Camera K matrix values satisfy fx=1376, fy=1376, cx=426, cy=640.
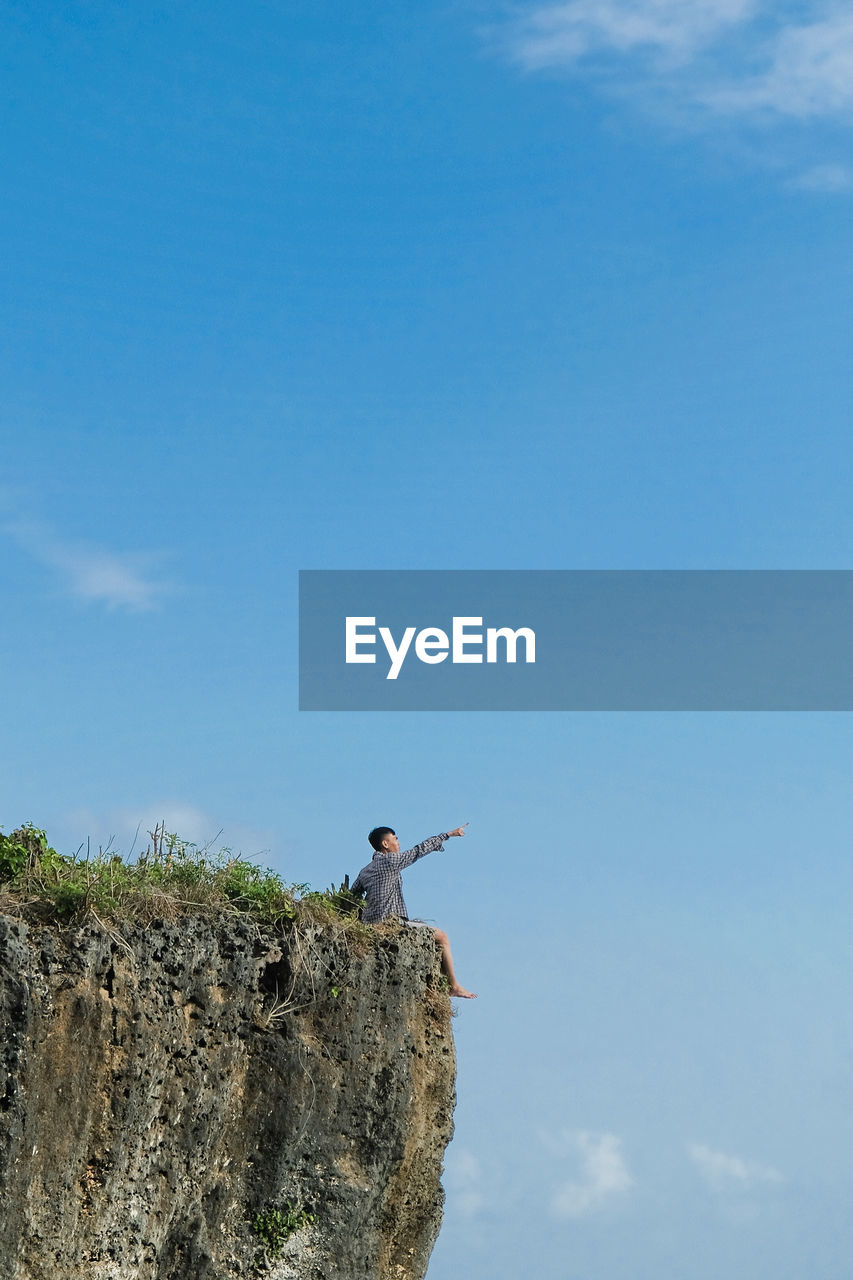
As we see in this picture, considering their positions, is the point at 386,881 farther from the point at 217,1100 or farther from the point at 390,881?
the point at 217,1100

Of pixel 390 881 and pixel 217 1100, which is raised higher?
pixel 390 881

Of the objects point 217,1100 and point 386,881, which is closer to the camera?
point 217,1100

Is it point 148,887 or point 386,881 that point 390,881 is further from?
point 148,887

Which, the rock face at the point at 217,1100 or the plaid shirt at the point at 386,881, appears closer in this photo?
the rock face at the point at 217,1100

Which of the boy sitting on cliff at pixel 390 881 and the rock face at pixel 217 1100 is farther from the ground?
the boy sitting on cliff at pixel 390 881

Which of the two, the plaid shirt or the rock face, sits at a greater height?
the plaid shirt

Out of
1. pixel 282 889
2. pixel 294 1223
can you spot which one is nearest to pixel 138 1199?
pixel 294 1223

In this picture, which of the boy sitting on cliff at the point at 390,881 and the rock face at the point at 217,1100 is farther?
the boy sitting on cliff at the point at 390,881

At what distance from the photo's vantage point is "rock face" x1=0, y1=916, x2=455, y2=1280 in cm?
1525

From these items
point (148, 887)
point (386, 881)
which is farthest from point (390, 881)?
point (148, 887)

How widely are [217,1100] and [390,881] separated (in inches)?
159

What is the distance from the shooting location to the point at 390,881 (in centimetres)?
1955

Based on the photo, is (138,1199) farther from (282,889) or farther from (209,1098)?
(282,889)

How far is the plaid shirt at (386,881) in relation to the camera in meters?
19.4
